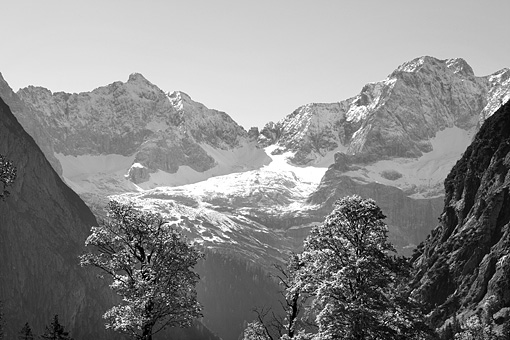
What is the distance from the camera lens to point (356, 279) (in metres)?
31.7

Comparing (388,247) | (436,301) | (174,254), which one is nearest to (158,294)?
(174,254)

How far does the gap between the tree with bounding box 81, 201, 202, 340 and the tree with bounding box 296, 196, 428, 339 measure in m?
5.50

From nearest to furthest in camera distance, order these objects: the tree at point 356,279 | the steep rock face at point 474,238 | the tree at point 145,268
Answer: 1. the tree at point 356,279
2. the tree at point 145,268
3. the steep rock face at point 474,238

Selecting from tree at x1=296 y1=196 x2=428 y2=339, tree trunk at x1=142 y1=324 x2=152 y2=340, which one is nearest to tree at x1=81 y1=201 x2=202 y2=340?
tree trunk at x1=142 y1=324 x2=152 y2=340

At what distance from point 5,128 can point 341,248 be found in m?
178

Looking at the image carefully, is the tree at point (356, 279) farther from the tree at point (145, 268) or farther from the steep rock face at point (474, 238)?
the steep rock face at point (474, 238)

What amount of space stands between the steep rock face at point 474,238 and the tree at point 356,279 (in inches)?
3528

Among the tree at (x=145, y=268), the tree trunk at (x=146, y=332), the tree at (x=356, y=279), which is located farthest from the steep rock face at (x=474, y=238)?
the tree trunk at (x=146, y=332)

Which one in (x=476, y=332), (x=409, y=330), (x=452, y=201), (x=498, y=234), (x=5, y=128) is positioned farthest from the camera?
(x=5, y=128)

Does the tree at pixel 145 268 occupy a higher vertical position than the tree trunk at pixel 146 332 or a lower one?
higher

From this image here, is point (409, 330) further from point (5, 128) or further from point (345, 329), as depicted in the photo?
point (5, 128)

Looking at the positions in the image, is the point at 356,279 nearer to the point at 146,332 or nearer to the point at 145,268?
the point at 145,268

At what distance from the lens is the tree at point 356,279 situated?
30.3 m

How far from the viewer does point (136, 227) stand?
32875mm
